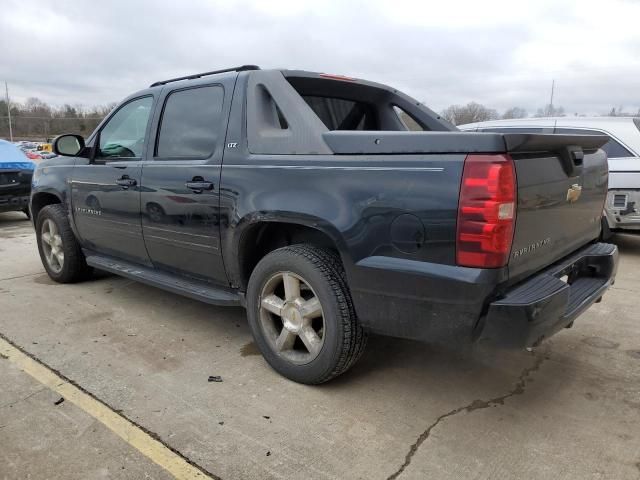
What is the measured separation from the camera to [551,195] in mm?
2518

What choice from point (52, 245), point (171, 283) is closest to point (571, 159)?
point (171, 283)

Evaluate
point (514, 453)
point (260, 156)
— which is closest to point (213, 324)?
point (260, 156)

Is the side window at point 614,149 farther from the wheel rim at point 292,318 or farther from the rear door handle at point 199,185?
the rear door handle at point 199,185

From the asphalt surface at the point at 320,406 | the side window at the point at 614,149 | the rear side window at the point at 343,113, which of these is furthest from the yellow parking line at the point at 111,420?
the side window at the point at 614,149

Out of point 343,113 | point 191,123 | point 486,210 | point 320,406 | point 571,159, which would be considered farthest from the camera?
point 343,113

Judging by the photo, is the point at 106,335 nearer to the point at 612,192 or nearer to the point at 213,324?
the point at 213,324

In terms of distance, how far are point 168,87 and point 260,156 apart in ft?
4.19

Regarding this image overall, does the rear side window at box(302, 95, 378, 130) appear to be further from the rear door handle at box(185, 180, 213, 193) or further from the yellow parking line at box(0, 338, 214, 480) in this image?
the yellow parking line at box(0, 338, 214, 480)

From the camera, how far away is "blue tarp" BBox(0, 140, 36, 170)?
29.4 ft

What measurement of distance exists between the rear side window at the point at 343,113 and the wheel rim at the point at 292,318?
53.0 inches

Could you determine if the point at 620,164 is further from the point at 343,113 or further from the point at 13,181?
the point at 13,181

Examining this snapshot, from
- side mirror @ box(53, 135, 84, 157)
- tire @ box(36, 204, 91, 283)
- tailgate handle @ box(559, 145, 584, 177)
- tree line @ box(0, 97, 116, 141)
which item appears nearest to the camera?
tailgate handle @ box(559, 145, 584, 177)

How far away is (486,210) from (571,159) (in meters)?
0.85

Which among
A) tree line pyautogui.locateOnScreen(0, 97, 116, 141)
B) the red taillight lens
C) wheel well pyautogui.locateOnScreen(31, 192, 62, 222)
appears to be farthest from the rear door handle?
tree line pyautogui.locateOnScreen(0, 97, 116, 141)
